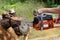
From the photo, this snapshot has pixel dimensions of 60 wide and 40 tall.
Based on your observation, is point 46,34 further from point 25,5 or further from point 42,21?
point 25,5

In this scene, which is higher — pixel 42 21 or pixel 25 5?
pixel 42 21

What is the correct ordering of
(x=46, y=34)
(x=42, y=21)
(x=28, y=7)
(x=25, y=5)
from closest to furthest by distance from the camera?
(x=42, y=21), (x=46, y=34), (x=28, y=7), (x=25, y=5)

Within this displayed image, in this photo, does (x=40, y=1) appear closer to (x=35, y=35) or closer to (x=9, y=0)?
(x=9, y=0)

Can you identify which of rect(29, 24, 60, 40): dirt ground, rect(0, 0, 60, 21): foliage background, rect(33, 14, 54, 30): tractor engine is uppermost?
rect(33, 14, 54, 30): tractor engine

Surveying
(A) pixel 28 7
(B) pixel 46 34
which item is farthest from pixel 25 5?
(B) pixel 46 34

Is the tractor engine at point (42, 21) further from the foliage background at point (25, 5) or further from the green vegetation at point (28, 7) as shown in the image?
the foliage background at point (25, 5)

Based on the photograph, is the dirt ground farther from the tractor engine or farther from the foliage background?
the foliage background

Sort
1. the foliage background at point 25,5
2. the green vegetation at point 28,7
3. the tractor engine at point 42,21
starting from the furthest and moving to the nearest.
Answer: the foliage background at point 25,5 < the green vegetation at point 28,7 < the tractor engine at point 42,21

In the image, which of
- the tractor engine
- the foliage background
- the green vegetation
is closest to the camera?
the tractor engine

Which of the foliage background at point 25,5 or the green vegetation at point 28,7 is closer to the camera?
the green vegetation at point 28,7

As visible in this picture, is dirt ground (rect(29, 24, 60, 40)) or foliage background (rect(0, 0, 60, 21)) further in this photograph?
foliage background (rect(0, 0, 60, 21))

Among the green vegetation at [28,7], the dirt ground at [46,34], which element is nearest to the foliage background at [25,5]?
the green vegetation at [28,7]

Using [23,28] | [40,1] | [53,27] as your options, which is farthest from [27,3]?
[23,28]

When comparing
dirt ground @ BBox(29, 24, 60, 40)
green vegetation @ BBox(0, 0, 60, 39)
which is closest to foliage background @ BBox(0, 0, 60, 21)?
green vegetation @ BBox(0, 0, 60, 39)
